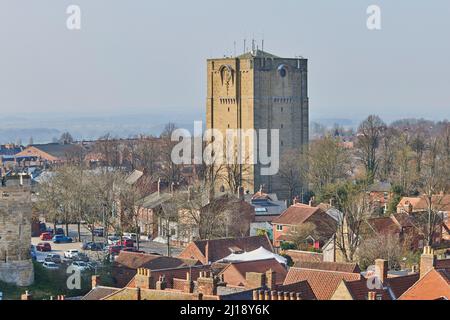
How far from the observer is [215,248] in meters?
31.1

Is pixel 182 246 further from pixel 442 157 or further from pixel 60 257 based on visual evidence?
pixel 442 157

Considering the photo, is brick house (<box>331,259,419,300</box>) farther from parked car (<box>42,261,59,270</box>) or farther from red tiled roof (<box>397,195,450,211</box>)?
red tiled roof (<box>397,195,450,211</box>)

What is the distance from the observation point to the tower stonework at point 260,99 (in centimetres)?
5841

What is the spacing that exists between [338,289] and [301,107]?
41.3 meters

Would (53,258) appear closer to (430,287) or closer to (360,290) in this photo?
(360,290)

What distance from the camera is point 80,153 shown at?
279 feet

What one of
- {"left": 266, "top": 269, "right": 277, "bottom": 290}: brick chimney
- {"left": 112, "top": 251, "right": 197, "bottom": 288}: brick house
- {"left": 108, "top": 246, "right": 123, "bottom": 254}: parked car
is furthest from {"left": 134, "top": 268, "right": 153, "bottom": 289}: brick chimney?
{"left": 108, "top": 246, "right": 123, "bottom": 254}: parked car

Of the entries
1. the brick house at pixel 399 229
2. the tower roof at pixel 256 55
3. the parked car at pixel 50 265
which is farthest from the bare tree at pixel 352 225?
the tower roof at pixel 256 55

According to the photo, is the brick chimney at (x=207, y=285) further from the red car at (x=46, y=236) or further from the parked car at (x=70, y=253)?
the red car at (x=46, y=236)

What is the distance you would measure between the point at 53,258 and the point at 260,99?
93.9 feet

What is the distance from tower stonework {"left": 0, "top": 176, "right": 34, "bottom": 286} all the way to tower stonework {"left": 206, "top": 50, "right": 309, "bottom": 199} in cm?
3448

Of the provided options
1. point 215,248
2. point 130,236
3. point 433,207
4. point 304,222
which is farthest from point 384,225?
point 130,236

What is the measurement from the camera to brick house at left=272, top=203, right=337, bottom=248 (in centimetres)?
3778
